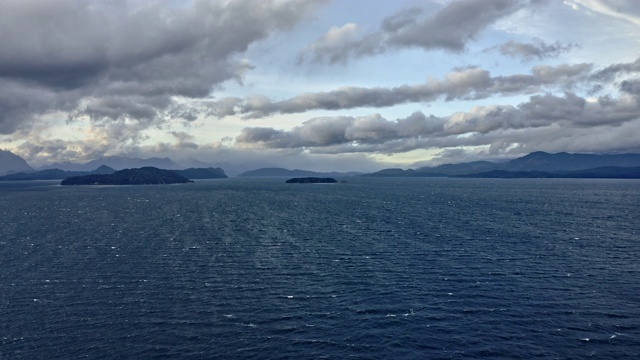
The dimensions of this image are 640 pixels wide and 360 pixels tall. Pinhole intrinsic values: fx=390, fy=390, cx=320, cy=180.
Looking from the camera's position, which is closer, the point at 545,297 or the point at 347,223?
the point at 545,297

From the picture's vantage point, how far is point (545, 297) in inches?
3238

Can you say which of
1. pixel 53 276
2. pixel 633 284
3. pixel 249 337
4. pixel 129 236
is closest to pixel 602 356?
pixel 633 284

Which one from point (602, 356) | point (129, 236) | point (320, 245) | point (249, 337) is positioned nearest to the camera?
point (602, 356)

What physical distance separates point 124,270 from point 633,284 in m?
124

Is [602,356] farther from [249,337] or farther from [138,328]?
[138,328]

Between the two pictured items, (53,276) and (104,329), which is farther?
(53,276)

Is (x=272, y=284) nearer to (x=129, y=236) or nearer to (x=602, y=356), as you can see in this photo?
(x=602, y=356)

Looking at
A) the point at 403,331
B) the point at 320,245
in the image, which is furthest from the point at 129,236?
the point at 403,331

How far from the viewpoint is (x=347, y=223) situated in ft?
609

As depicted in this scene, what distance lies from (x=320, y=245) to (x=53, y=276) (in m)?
76.5

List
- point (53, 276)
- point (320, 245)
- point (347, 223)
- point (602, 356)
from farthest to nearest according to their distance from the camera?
point (347, 223)
point (320, 245)
point (53, 276)
point (602, 356)

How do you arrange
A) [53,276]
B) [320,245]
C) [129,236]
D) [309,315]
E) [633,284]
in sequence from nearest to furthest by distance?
1. [309,315]
2. [633,284]
3. [53,276]
4. [320,245]
5. [129,236]

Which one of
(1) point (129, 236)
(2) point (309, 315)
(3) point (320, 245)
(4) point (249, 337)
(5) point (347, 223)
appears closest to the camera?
(4) point (249, 337)

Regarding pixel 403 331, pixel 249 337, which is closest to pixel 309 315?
pixel 249 337
